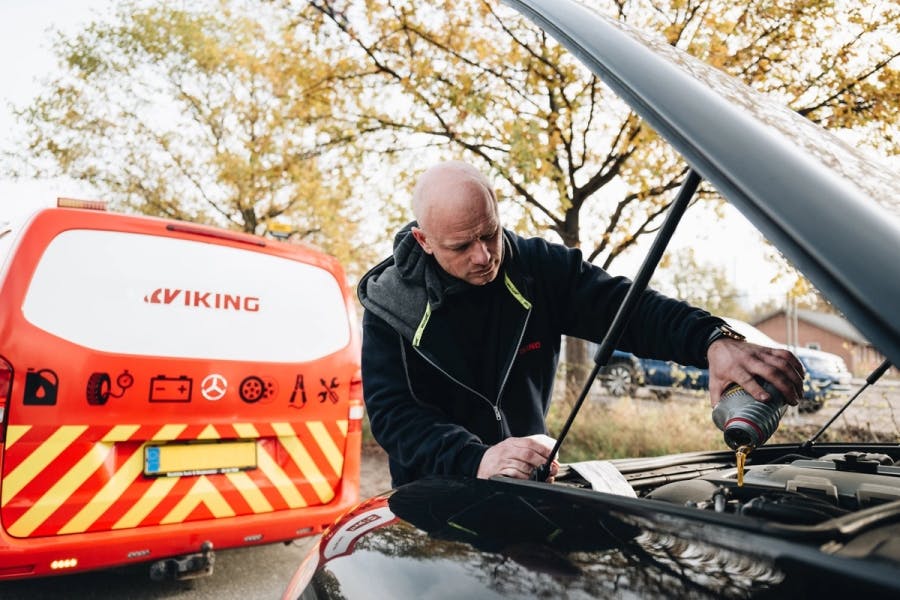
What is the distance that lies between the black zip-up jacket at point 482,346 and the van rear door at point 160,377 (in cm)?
142

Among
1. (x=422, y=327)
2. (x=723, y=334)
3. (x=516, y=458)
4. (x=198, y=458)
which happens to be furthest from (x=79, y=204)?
(x=723, y=334)

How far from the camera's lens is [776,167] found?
67 cm

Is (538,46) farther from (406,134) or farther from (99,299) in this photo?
(99,299)

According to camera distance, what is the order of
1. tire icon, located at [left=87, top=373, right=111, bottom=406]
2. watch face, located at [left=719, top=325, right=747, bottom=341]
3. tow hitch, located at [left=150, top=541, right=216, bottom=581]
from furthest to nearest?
tow hitch, located at [left=150, top=541, right=216, bottom=581] → tire icon, located at [left=87, top=373, right=111, bottom=406] → watch face, located at [left=719, top=325, right=747, bottom=341]

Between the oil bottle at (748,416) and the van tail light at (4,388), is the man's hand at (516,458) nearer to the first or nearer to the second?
the oil bottle at (748,416)

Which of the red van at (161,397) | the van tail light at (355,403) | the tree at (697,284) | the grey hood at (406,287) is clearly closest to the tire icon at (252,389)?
the red van at (161,397)

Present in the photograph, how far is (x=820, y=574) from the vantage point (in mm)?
634

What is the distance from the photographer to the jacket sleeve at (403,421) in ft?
4.98

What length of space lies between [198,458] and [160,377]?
0.42 metres

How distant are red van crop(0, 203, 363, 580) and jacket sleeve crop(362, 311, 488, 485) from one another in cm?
147

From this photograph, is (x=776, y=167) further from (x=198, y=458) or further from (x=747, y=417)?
(x=198, y=458)

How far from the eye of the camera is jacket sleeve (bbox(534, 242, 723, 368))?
59.7 inches

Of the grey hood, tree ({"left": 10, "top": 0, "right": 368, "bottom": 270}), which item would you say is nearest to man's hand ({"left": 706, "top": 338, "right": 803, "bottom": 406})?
the grey hood

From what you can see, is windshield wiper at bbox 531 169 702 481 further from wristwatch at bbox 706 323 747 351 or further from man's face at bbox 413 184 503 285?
man's face at bbox 413 184 503 285
